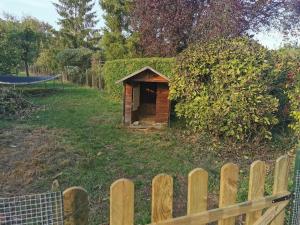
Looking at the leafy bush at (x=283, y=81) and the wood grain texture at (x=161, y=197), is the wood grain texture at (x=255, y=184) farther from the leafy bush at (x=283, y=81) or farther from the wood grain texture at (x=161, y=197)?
the leafy bush at (x=283, y=81)

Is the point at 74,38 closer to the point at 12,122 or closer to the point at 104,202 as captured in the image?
the point at 12,122

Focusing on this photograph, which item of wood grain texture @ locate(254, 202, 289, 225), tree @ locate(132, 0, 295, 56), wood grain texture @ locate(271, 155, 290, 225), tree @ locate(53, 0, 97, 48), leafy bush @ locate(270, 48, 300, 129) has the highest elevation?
tree @ locate(53, 0, 97, 48)

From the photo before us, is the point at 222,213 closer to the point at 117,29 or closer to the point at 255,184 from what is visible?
the point at 255,184

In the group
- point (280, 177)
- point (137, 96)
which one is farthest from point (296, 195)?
point (137, 96)

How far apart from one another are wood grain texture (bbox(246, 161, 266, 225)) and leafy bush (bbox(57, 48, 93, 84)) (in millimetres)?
20153

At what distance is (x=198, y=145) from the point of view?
19.3 ft

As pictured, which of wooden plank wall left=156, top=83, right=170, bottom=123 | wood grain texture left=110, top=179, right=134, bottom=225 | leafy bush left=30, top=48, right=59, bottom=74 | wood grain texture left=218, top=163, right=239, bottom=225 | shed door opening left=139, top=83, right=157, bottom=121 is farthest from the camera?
leafy bush left=30, top=48, right=59, bottom=74

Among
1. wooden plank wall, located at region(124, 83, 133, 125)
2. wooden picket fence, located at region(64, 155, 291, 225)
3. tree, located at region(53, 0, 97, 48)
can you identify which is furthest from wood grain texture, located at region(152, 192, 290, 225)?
tree, located at region(53, 0, 97, 48)

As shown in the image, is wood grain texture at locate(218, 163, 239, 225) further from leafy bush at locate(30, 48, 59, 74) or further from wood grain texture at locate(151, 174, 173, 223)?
leafy bush at locate(30, 48, 59, 74)

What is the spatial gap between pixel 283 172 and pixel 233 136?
154 inches

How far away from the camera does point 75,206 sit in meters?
1.21

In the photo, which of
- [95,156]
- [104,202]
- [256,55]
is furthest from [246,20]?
[104,202]

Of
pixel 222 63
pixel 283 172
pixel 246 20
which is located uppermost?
pixel 246 20

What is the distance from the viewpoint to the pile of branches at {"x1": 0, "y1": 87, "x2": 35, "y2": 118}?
9093 mm
